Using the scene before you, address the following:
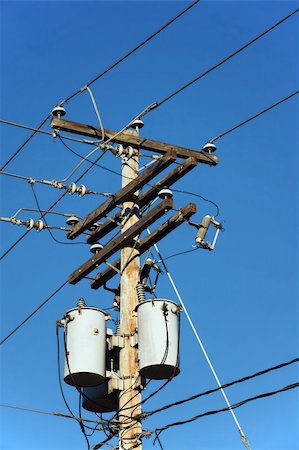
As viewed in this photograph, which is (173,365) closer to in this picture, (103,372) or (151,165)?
(103,372)

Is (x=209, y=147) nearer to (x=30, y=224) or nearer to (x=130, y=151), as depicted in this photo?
(x=130, y=151)

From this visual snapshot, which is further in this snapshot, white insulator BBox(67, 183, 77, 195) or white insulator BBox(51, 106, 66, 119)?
white insulator BBox(67, 183, 77, 195)

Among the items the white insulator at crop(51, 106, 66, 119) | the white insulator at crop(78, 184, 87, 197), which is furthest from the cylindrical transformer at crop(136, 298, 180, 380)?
the white insulator at crop(51, 106, 66, 119)

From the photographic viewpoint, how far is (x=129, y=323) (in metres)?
13.2

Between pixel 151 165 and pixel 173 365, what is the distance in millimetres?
2766

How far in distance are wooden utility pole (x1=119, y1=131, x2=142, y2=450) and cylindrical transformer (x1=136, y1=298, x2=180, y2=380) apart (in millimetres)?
211

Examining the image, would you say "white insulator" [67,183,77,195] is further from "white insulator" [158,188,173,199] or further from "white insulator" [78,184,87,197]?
"white insulator" [158,188,173,199]

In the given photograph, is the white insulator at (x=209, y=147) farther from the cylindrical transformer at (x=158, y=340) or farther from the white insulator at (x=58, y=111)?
the cylindrical transformer at (x=158, y=340)

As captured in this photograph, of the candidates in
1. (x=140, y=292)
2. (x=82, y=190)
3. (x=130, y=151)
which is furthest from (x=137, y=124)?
(x=140, y=292)

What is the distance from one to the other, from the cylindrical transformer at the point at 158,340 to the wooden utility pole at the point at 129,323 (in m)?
0.21

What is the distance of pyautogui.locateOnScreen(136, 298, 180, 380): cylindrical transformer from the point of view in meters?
12.7

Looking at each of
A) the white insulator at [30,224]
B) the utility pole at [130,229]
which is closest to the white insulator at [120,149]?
the utility pole at [130,229]

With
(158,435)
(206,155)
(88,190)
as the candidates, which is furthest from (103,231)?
(158,435)

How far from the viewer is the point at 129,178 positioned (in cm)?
1426
